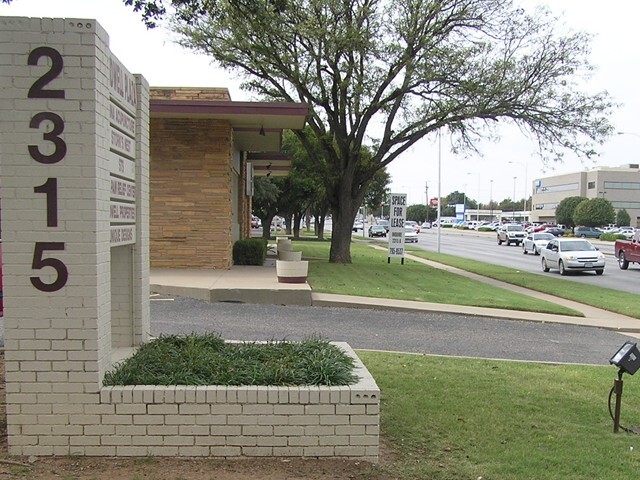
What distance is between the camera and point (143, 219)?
5.96m

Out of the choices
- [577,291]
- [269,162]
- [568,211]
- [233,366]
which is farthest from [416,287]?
[568,211]

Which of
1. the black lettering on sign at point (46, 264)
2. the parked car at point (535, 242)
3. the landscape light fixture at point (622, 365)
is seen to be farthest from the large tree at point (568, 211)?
the black lettering on sign at point (46, 264)

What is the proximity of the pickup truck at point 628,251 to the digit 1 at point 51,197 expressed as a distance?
2863 centimetres

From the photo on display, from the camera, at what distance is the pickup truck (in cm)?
2798

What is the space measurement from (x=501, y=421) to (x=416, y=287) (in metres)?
11.6

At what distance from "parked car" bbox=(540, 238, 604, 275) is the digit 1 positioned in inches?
960

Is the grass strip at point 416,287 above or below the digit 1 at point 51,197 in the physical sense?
below

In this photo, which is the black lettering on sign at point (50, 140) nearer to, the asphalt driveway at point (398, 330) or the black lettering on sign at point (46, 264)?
the black lettering on sign at point (46, 264)

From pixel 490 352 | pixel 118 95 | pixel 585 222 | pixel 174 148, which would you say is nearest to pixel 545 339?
pixel 490 352

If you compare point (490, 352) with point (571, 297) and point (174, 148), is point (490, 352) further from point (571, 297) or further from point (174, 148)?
point (174, 148)

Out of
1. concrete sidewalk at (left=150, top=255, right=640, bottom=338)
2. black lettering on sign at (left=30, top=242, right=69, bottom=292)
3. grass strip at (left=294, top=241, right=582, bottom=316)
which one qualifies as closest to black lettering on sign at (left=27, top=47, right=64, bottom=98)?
black lettering on sign at (left=30, top=242, right=69, bottom=292)

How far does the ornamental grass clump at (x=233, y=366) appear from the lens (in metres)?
4.51

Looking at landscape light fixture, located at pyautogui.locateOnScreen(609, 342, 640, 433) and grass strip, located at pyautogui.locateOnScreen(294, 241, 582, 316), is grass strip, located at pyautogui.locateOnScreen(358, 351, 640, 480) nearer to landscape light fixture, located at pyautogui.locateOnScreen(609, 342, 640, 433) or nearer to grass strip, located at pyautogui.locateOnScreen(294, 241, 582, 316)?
landscape light fixture, located at pyautogui.locateOnScreen(609, 342, 640, 433)

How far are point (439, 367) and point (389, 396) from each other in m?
1.55
